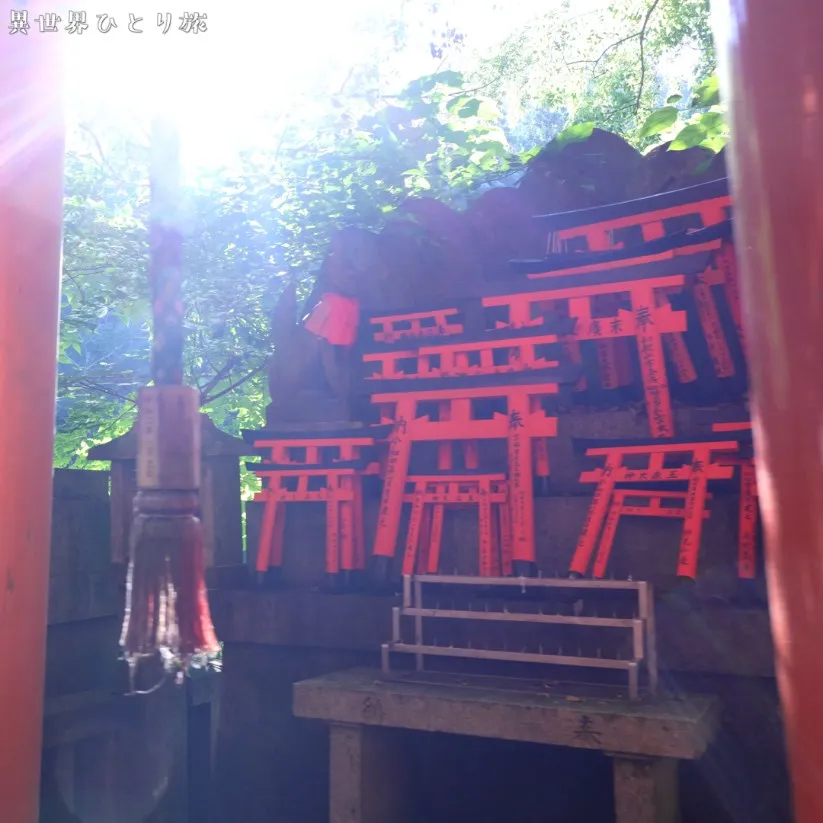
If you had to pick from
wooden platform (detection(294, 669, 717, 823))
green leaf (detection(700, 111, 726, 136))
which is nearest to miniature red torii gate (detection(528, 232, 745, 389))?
green leaf (detection(700, 111, 726, 136))

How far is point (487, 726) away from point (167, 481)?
2.49 m

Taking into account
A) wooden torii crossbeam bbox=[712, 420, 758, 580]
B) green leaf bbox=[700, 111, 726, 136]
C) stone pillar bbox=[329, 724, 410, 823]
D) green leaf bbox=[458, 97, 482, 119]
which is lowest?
stone pillar bbox=[329, 724, 410, 823]

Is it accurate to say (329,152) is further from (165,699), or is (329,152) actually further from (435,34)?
(165,699)

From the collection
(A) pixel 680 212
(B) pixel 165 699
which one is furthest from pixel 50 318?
(B) pixel 165 699

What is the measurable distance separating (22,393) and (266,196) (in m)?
6.43

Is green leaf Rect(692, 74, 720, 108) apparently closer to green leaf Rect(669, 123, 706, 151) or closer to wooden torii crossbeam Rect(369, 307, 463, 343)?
green leaf Rect(669, 123, 706, 151)

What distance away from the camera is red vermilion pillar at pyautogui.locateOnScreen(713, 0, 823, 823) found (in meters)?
1.25

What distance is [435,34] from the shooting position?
29.9ft

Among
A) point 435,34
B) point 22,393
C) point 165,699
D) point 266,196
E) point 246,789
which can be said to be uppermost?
point 435,34

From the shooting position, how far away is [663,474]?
4684 millimetres

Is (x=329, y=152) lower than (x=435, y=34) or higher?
lower

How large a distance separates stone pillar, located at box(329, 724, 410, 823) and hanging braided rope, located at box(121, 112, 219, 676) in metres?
2.08

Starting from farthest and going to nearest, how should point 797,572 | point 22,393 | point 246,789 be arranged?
point 246,789 → point 22,393 → point 797,572

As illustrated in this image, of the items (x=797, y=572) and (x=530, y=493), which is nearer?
(x=797, y=572)
